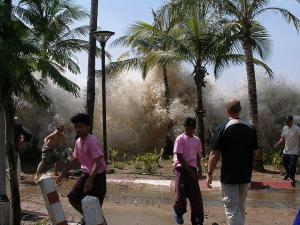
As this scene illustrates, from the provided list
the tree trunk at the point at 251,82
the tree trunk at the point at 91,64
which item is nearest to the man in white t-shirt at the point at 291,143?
the tree trunk at the point at 251,82

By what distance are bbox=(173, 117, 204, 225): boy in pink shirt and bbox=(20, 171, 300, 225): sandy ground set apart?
1.10 metres

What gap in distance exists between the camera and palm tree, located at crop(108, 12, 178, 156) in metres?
19.3

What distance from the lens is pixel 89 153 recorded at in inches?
280

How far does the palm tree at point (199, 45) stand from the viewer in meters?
17.4

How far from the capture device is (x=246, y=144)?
687 cm

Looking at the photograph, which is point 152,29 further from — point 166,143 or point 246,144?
point 246,144

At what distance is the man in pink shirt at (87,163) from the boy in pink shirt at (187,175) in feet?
4.39

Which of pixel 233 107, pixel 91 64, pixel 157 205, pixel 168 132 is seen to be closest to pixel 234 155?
pixel 233 107

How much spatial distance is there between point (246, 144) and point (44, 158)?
8547 mm

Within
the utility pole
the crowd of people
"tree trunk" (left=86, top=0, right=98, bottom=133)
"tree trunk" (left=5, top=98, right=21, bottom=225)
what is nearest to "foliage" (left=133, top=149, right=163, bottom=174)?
"tree trunk" (left=86, top=0, right=98, bottom=133)

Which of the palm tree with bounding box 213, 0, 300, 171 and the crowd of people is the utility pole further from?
the palm tree with bounding box 213, 0, 300, 171

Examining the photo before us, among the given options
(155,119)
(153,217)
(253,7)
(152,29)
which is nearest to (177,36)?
(152,29)

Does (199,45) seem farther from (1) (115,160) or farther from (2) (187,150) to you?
(2) (187,150)

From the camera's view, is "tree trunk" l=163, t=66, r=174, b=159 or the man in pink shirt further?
"tree trunk" l=163, t=66, r=174, b=159
